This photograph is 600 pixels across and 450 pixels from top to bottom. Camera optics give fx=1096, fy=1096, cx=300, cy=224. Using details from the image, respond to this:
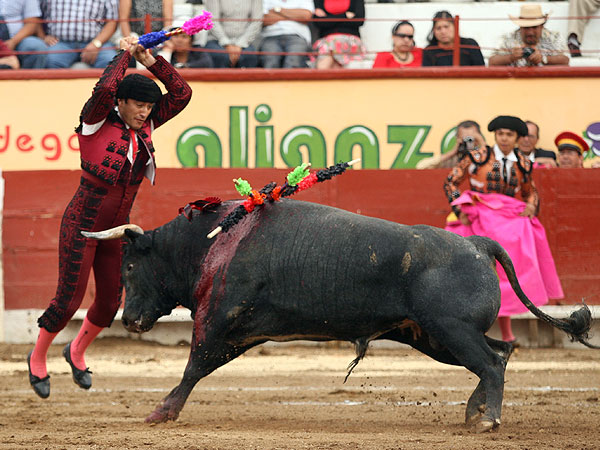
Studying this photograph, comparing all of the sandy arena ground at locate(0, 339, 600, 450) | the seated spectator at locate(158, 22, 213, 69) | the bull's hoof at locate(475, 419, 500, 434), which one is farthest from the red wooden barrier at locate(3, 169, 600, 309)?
the bull's hoof at locate(475, 419, 500, 434)

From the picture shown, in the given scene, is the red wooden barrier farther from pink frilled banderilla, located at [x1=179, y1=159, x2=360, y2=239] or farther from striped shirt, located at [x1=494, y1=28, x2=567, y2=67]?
pink frilled banderilla, located at [x1=179, y1=159, x2=360, y2=239]

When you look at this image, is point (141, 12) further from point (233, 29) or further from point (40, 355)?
point (40, 355)

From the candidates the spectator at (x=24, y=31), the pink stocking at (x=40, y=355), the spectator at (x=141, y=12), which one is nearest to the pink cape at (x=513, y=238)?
the pink stocking at (x=40, y=355)

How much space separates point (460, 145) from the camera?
26.3 ft

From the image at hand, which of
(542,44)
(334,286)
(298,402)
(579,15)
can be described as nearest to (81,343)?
(298,402)

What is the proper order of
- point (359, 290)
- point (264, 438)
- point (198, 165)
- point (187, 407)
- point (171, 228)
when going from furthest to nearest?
point (198, 165) → point (187, 407) → point (171, 228) → point (359, 290) → point (264, 438)

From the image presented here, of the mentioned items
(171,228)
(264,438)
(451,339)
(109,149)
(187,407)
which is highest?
(109,149)

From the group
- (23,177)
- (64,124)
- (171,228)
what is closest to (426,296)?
(171,228)

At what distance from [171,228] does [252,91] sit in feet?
13.8

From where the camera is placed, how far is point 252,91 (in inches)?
353

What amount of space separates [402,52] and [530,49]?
3.36ft

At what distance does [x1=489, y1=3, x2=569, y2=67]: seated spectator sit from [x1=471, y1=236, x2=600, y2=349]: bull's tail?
14.1 feet

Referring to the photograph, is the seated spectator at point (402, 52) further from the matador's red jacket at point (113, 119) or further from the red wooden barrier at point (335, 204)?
the matador's red jacket at point (113, 119)

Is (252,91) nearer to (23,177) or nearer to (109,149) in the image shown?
(23,177)
